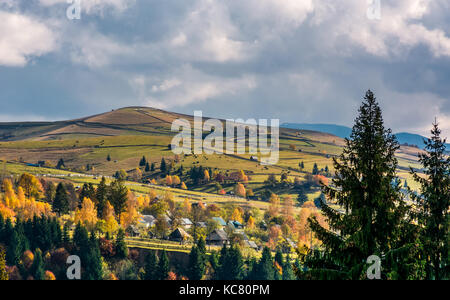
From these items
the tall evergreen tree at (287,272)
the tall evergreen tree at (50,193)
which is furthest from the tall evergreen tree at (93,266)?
the tall evergreen tree at (50,193)

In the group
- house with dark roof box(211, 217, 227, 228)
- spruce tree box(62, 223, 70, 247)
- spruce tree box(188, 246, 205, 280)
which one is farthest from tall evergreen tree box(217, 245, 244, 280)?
spruce tree box(62, 223, 70, 247)

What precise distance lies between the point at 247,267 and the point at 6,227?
6989 cm

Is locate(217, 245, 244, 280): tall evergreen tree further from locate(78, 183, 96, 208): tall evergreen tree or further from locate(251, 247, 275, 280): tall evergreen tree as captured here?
locate(78, 183, 96, 208): tall evergreen tree

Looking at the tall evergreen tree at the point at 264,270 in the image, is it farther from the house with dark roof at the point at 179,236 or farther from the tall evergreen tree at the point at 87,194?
the tall evergreen tree at the point at 87,194

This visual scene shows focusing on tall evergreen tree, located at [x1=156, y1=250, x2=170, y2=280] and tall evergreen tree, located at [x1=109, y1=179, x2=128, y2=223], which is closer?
tall evergreen tree, located at [x1=156, y1=250, x2=170, y2=280]

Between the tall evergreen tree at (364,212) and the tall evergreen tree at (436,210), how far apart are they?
7719 millimetres

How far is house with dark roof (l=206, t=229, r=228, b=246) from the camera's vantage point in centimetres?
16938

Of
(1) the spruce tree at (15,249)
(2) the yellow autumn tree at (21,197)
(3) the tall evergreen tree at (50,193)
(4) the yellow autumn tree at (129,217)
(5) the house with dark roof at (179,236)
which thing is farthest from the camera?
(3) the tall evergreen tree at (50,193)

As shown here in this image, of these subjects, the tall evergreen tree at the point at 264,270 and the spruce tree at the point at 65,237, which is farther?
the tall evergreen tree at the point at 264,270

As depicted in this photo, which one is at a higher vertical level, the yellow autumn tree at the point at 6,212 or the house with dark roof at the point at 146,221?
the yellow autumn tree at the point at 6,212

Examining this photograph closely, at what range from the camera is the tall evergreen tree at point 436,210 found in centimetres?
3306

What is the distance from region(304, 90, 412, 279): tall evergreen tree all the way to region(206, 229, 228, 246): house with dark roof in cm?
14300

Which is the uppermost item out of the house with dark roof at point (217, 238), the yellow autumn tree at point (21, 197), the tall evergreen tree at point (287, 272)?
the yellow autumn tree at point (21, 197)
